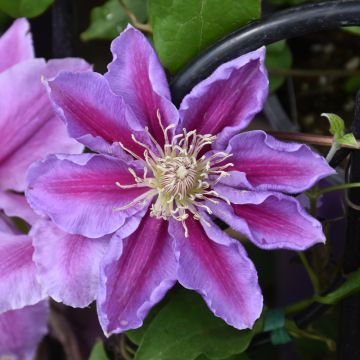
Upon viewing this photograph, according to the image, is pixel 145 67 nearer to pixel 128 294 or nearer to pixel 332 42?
pixel 128 294

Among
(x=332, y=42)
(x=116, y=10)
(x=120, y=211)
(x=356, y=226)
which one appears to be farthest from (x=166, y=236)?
(x=332, y=42)

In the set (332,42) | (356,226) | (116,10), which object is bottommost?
(332,42)

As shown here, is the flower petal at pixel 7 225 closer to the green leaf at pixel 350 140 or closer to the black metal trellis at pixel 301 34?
the black metal trellis at pixel 301 34

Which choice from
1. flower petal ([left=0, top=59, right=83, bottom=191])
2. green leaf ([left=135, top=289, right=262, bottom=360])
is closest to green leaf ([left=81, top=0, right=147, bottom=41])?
flower petal ([left=0, top=59, right=83, bottom=191])

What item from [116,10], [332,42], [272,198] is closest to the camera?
[272,198]

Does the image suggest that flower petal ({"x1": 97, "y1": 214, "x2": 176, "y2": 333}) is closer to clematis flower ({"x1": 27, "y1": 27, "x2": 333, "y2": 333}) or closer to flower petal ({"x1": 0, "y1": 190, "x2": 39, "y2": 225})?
clematis flower ({"x1": 27, "y1": 27, "x2": 333, "y2": 333})

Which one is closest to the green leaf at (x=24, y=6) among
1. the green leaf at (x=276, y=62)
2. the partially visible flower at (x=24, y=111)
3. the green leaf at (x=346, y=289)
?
the partially visible flower at (x=24, y=111)

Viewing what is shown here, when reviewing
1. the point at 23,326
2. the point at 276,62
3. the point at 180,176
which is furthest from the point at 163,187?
the point at 276,62
